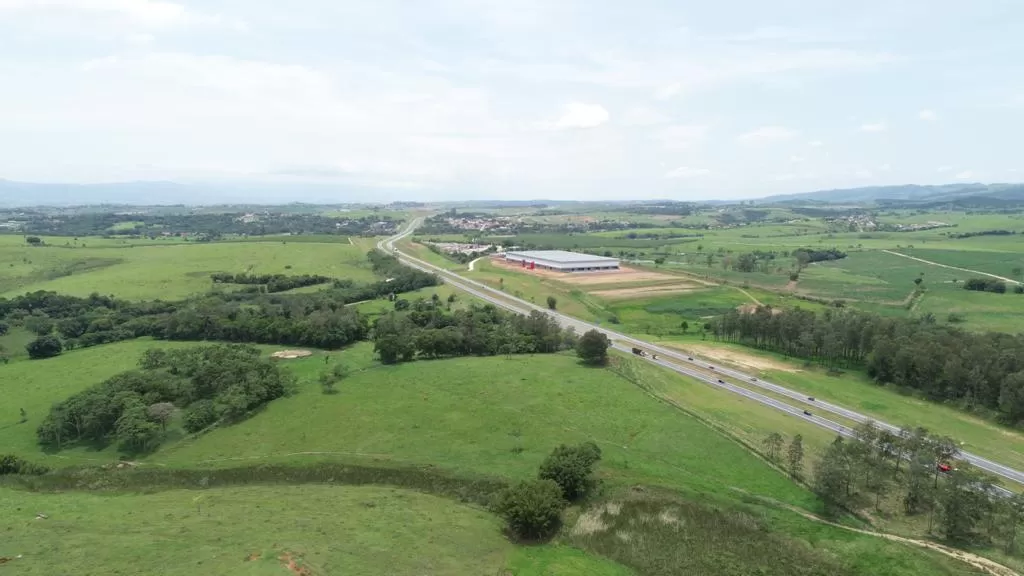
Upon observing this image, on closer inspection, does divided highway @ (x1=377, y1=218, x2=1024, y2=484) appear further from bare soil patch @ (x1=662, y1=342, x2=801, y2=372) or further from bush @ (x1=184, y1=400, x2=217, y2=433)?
bush @ (x1=184, y1=400, x2=217, y2=433)

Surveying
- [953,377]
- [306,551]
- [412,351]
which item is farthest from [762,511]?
[412,351]

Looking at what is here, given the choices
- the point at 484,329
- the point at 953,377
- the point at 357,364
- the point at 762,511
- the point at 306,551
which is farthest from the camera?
the point at 484,329

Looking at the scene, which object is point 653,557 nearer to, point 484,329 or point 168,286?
point 484,329

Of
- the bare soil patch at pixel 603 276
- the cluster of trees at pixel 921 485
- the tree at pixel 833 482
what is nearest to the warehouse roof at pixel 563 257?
the bare soil patch at pixel 603 276

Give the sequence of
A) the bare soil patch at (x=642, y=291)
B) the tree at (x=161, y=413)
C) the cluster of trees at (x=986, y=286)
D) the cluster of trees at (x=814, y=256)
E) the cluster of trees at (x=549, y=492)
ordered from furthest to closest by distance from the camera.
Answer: the cluster of trees at (x=814, y=256), the bare soil patch at (x=642, y=291), the cluster of trees at (x=986, y=286), the tree at (x=161, y=413), the cluster of trees at (x=549, y=492)

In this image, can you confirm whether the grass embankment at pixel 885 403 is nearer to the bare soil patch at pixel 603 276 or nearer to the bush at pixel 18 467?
the bare soil patch at pixel 603 276

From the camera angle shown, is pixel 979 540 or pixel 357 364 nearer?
pixel 979 540
